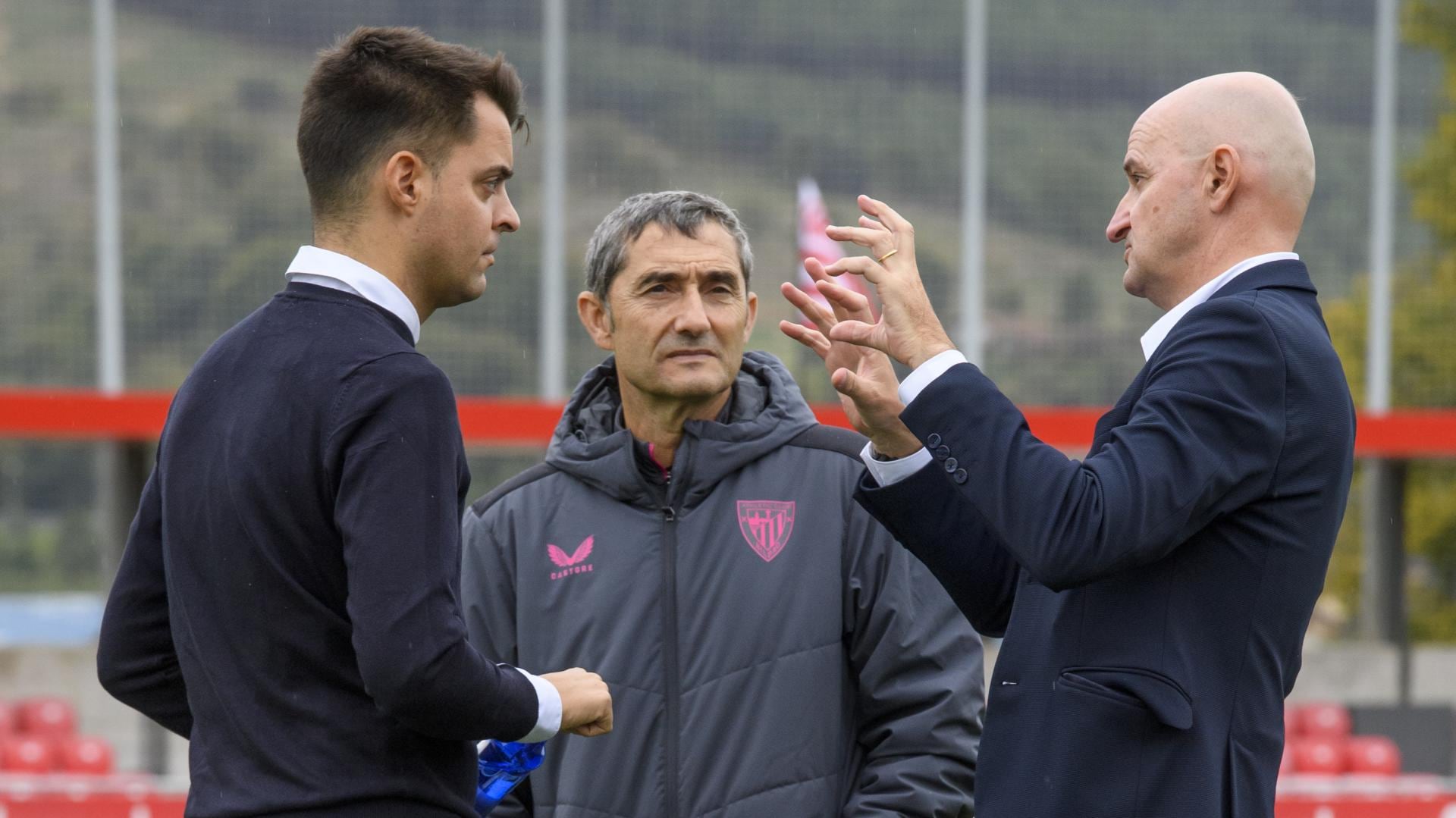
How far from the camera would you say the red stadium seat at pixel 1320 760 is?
1077 centimetres

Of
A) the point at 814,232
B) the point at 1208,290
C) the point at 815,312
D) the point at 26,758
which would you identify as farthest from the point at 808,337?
the point at 26,758

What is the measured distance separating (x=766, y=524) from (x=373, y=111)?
1.27 meters

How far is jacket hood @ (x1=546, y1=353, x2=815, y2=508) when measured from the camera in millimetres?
3205

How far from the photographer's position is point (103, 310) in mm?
12875

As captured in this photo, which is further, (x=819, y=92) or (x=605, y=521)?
(x=819, y=92)

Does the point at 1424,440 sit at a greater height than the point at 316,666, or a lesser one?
lesser

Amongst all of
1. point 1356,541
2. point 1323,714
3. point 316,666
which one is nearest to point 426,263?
point 316,666

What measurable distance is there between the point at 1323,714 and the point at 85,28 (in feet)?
37.7

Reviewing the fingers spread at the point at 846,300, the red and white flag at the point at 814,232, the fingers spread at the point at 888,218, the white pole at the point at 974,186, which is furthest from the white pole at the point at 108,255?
the fingers spread at the point at 888,218

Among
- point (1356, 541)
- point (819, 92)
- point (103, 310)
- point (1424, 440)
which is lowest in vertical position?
point (1356, 541)

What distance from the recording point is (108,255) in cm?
1288

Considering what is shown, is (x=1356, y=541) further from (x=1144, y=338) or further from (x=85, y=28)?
(x=1144, y=338)

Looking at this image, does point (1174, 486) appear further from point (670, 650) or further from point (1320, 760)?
point (1320, 760)

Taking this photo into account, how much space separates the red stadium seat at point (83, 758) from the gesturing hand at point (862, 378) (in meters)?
9.67
